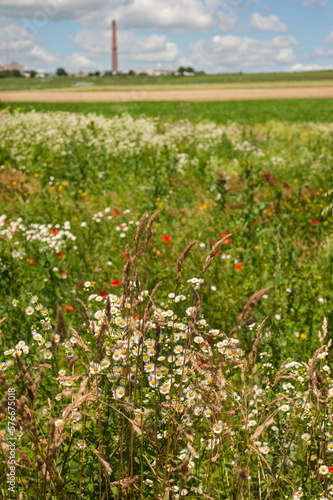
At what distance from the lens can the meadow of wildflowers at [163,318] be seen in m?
1.32

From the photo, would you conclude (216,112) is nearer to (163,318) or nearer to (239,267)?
(239,267)

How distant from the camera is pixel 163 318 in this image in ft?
4.07

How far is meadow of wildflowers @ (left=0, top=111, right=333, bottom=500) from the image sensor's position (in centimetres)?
132

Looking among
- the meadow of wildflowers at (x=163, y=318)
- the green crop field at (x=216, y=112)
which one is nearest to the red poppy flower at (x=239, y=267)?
the meadow of wildflowers at (x=163, y=318)

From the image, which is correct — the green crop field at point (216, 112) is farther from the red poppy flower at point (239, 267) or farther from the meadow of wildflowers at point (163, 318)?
the red poppy flower at point (239, 267)

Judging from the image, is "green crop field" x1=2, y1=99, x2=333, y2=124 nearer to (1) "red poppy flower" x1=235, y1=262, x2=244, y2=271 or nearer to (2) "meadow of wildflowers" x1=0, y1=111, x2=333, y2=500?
(2) "meadow of wildflowers" x1=0, y1=111, x2=333, y2=500

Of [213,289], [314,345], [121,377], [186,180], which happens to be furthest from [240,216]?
[121,377]

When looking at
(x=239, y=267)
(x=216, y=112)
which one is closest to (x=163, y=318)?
(x=239, y=267)

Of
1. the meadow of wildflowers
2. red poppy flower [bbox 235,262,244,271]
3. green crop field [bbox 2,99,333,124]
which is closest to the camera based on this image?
the meadow of wildflowers

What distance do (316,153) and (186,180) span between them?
4.00 m

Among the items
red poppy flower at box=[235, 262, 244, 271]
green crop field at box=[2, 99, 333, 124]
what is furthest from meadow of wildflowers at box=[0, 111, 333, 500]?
green crop field at box=[2, 99, 333, 124]

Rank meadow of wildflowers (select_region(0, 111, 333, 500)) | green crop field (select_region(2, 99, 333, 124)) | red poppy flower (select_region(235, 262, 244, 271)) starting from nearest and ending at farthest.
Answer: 1. meadow of wildflowers (select_region(0, 111, 333, 500))
2. red poppy flower (select_region(235, 262, 244, 271))
3. green crop field (select_region(2, 99, 333, 124))

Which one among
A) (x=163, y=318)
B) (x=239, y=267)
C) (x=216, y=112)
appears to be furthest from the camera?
(x=216, y=112)

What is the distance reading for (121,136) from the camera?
943cm
